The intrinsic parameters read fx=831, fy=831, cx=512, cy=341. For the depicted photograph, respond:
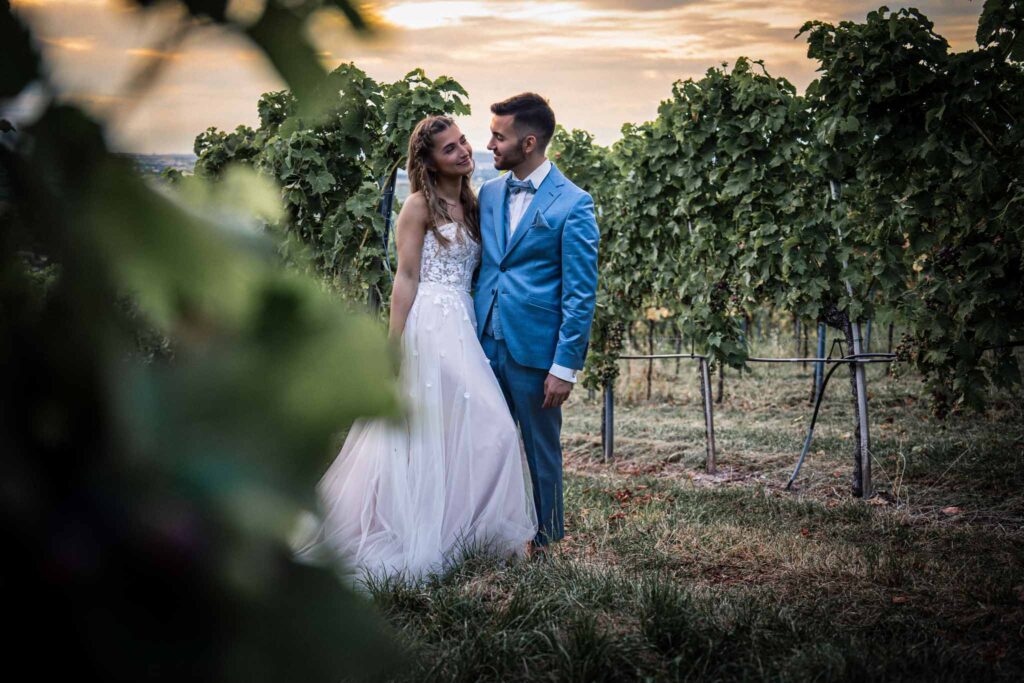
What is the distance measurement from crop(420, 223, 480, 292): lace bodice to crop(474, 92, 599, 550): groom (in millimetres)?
126

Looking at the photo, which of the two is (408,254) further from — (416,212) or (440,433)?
(440,433)

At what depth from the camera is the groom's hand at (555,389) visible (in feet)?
13.4

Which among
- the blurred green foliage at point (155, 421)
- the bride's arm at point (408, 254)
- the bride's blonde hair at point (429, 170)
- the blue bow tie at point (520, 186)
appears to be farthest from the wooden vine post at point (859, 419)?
the blurred green foliage at point (155, 421)

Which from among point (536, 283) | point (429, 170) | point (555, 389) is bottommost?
point (555, 389)

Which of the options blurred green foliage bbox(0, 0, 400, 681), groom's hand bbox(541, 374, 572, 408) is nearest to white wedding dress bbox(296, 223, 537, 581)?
groom's hand bbox(541, 374, 572, 408)

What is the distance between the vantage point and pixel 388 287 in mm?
6566

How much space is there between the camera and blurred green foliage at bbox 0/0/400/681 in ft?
0.99

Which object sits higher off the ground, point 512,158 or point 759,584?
point 512,158

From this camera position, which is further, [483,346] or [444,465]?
[483,346]

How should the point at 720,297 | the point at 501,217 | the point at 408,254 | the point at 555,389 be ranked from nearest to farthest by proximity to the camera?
the point at 555,389 → the point at 501,217 → the point at 408,254 → the point at 720,297

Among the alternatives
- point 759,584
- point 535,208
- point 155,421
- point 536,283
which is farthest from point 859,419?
point 155,421

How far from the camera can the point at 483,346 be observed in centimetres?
450

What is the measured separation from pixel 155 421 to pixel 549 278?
394 cm

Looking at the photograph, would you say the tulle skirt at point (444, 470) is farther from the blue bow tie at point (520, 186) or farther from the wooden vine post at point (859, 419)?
the wooden vine post at point (859, 419)
